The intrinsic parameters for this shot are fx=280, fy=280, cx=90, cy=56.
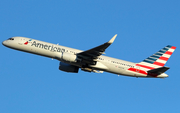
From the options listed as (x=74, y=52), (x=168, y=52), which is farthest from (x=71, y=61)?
(x=168, y=52)

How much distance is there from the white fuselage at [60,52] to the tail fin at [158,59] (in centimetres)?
276

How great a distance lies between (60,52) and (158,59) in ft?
67.4

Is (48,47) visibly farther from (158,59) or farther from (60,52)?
(158,59)

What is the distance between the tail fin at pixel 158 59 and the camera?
57469mm

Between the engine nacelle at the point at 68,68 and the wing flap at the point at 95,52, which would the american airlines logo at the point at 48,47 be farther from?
the engine nacelle at the point at 68,68

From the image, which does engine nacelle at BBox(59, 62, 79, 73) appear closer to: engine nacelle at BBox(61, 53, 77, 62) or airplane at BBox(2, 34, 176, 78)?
airplane at BBox(2, 34, 176, 78)

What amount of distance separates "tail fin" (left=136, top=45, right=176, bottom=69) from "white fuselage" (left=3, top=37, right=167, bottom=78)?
2763 mm

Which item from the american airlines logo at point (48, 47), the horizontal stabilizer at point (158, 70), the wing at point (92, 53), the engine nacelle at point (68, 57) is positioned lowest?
the horizontal stabilizer at point (158, 70)

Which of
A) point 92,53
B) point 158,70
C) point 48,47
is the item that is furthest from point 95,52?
point 158,70

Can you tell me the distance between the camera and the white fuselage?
54062 millimetres

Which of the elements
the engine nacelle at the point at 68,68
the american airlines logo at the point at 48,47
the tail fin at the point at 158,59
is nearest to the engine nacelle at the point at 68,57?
the american airlines logo at the point at 48,47

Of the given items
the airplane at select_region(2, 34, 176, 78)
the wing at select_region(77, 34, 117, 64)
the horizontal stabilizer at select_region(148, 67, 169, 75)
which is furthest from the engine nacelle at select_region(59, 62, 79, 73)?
the horizontal stabilizer at select_region(148, 67, 169, 75)

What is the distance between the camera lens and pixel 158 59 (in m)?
58.5

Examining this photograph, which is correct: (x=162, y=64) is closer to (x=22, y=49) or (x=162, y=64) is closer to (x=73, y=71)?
(x=73, y=71)
